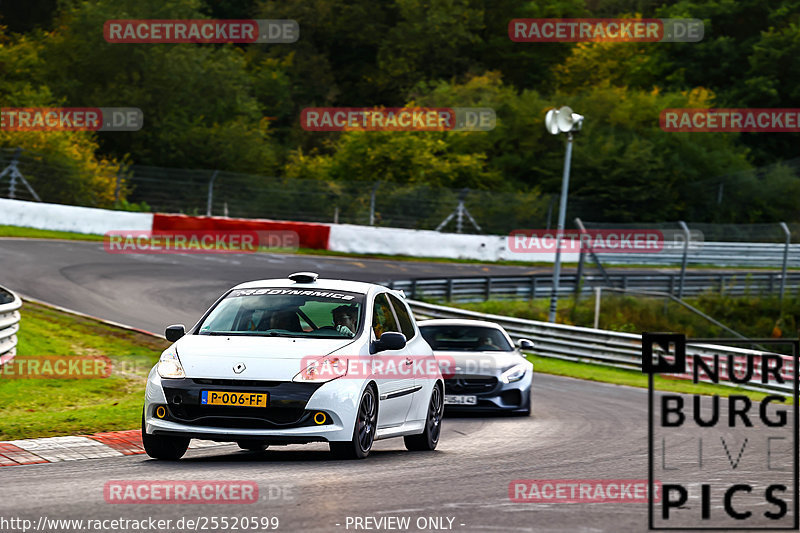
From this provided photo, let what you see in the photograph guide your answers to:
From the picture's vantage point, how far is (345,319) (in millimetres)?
10641

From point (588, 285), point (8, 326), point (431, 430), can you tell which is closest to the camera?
point (431, 430)

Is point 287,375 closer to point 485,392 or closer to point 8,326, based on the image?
point 485,392

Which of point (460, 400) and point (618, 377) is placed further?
point (618, 377)

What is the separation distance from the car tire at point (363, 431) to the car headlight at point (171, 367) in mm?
1350

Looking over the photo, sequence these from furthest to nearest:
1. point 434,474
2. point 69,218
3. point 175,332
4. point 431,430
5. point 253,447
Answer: point 69,218 < point 431,430 < point 253,447 < point 175,332 < point 434,474

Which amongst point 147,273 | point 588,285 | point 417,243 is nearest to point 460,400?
point 147,273

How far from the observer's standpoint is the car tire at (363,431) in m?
9.74

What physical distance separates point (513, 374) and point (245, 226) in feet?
78.6

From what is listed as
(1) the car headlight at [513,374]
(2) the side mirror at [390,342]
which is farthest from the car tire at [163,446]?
(1) the car headlight at [513,374]

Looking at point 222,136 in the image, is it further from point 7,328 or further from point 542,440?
point 542,440

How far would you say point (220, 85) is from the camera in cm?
6188

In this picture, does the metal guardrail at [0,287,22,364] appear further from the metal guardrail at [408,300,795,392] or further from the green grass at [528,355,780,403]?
the metal guardrail at [408,300,795,392]

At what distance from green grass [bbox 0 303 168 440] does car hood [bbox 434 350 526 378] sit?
3987 mm

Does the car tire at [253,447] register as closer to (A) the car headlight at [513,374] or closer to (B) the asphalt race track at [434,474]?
(B) the asphalt race track at [434,474]
